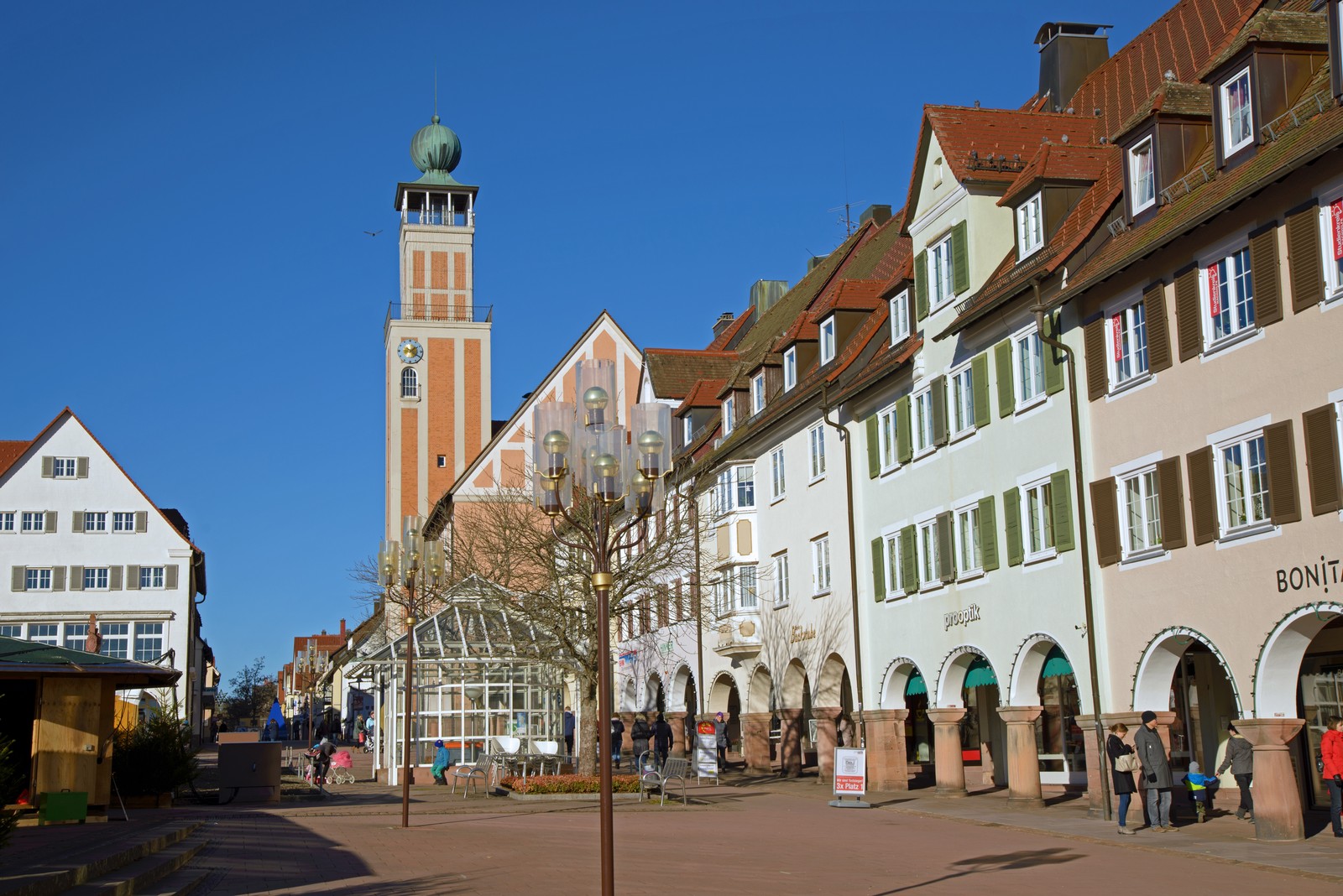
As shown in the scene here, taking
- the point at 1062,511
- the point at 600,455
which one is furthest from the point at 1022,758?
the point at 600,455

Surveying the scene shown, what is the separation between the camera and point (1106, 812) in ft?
82.8

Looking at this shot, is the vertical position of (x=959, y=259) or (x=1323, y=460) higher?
(x=959, y=259)

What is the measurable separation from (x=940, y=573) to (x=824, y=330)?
971cm

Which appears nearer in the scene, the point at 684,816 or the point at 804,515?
the point at 684,816

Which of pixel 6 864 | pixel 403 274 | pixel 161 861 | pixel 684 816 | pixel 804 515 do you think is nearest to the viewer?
pixel 6 864

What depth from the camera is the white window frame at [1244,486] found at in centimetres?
2148

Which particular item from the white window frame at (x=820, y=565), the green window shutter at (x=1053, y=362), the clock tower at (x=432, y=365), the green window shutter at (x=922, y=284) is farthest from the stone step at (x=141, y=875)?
the clock tower at (x=432, y=365)

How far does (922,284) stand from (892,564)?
244 inches

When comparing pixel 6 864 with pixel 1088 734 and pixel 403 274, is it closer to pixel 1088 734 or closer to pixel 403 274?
pixel 1088 734

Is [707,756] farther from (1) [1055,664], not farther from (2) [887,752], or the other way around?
(1) [1055,664]

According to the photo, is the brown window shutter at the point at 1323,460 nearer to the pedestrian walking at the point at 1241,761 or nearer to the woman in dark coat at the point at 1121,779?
the pedestrian walking at the point at 1241,761

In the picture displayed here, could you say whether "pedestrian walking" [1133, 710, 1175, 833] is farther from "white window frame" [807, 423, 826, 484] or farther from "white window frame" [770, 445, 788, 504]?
"white window frame" [770, 445, 788, 504]

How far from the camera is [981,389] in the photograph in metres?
30.0

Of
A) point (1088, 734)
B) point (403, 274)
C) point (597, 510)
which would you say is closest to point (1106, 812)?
point (1088, 734)
